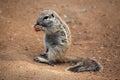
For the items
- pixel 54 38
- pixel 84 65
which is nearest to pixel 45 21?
pixel 54 38

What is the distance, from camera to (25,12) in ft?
37.1

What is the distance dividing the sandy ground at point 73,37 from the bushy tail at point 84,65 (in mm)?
171

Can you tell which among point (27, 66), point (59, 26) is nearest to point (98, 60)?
point (59, 26)

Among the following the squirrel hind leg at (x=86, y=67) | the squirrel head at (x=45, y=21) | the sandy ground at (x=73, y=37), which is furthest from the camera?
the squirrel head at (x=45, y=21)

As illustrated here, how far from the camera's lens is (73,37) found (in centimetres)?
1023

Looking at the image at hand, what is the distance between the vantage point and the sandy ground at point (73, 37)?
7547 millimetres

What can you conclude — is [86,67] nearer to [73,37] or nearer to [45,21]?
[45,21]

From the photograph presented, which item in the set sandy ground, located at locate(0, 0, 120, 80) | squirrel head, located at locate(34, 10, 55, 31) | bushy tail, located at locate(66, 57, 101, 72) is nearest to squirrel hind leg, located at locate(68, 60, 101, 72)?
bushy tail, located at locate(66, 57, 101, 72)

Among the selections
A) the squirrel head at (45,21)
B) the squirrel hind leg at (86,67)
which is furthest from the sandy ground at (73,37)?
the squirrel head at (45,21)

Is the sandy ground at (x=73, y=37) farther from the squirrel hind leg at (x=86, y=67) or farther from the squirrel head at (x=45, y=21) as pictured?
the squirrel head at (x=45, y=21)

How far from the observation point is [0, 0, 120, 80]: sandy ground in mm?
7547

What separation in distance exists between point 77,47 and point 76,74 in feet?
6.47

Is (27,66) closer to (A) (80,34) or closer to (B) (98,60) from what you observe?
(B) (98,60)

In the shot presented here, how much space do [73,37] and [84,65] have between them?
6.96 ft
